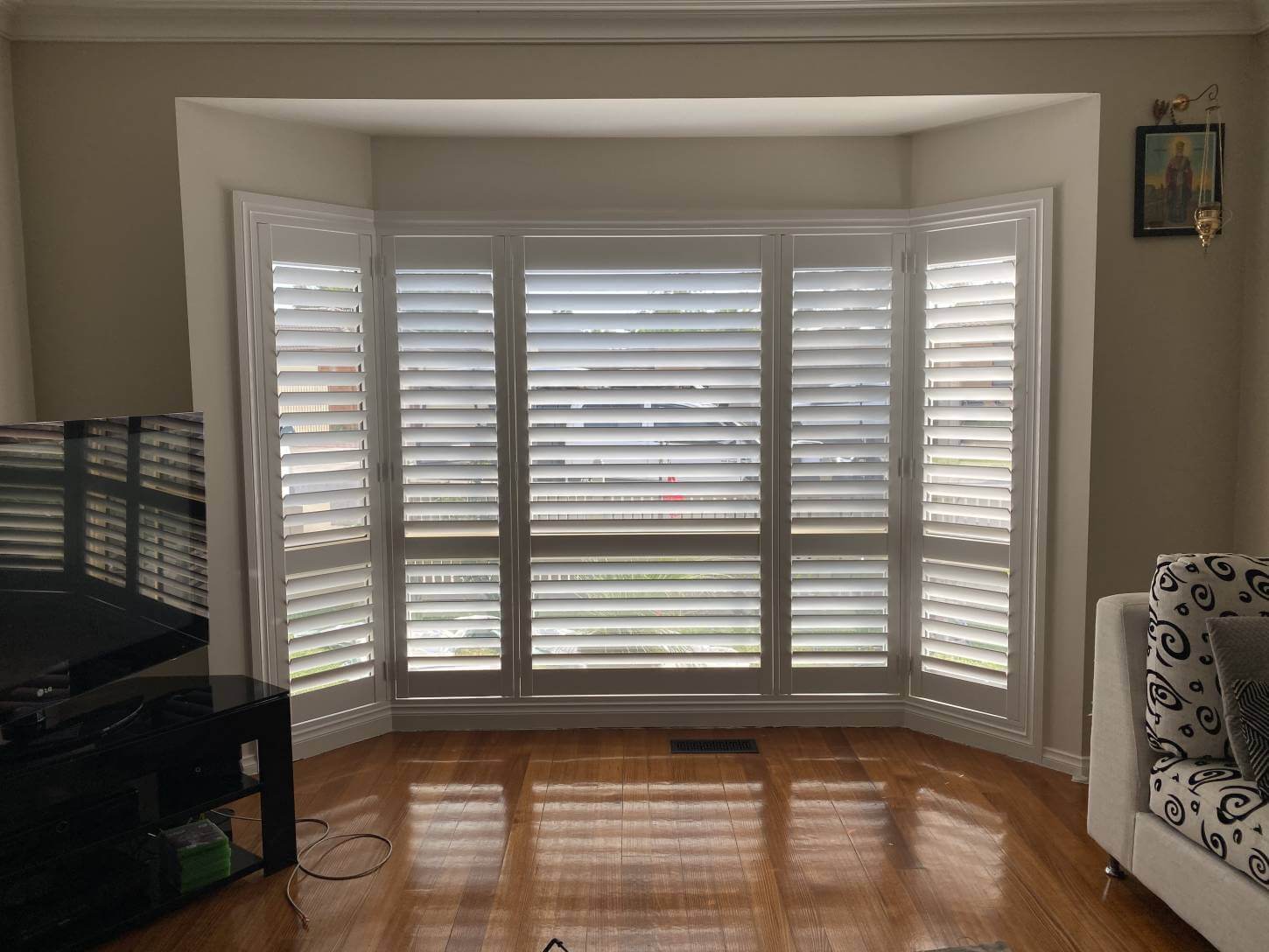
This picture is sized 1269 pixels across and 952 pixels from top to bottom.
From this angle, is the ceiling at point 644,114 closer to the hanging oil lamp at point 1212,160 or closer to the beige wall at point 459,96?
the beige wall at point 459,96

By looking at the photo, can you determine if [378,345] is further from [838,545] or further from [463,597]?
[838,545]

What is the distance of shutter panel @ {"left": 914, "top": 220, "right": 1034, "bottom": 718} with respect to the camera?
3441 millimetres

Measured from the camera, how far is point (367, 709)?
3795 mm

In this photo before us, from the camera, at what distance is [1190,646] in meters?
2.44

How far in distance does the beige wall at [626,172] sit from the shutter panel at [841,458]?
241 mm

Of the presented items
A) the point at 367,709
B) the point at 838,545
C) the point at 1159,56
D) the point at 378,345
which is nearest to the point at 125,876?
the point at 367,709

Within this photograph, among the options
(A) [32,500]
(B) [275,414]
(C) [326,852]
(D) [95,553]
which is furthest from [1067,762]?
(A) [32,500]

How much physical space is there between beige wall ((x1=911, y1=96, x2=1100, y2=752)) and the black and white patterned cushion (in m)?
Answer: 1.00

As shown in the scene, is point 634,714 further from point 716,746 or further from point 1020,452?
point 1020,452

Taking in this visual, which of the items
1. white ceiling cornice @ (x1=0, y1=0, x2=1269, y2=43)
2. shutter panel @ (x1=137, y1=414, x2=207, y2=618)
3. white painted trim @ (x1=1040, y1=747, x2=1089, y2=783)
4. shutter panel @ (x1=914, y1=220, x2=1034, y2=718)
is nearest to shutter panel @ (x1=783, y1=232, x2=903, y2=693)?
shutter panel @ (x1=914, y1=220, x2=1034, y2=718)

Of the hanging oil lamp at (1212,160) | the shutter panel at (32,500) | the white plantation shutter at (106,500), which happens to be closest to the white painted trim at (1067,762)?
the hanging oil lamp at (1212,160)

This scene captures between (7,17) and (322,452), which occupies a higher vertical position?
(7,17)

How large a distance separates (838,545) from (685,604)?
2.20 feet

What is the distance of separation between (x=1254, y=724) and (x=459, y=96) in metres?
2.98
